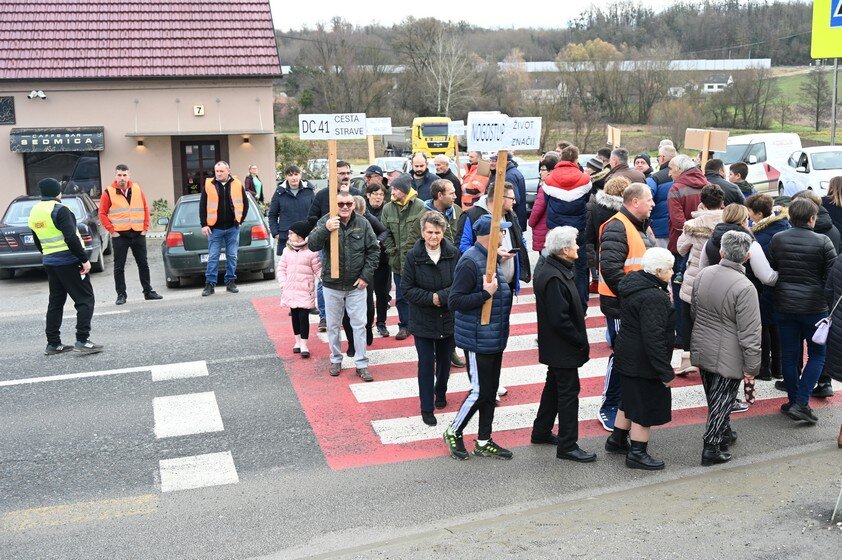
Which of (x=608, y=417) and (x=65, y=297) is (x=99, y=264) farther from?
(x=608, y=417)

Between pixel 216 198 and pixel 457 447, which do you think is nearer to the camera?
pixel 457 447

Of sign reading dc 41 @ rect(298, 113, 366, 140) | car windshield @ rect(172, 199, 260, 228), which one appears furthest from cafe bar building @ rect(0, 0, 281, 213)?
sign reading dc 41 @ rect(298, 113, 366, 140)

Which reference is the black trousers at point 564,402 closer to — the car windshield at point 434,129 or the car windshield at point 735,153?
the car windshield at point 735,153

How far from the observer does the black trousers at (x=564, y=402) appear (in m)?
7.23

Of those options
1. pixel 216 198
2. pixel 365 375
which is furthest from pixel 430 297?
pixel 216 198

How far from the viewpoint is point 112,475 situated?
7223 millimetres

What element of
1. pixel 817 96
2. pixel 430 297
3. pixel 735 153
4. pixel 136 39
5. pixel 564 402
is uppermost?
pixel 136 39

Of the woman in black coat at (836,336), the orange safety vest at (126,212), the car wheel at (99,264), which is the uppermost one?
the orange safety vest at (126,212)

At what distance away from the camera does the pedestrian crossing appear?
7820 millimetres

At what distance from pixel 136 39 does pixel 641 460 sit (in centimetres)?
2301

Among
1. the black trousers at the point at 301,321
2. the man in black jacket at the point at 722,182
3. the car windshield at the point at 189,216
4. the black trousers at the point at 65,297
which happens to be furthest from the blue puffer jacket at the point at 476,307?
the car windshield at the point at 189,216

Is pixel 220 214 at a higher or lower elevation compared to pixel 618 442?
higher

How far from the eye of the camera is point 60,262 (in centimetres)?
1040

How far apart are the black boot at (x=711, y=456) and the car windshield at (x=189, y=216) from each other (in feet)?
30.9
